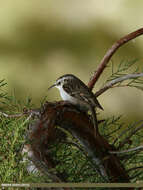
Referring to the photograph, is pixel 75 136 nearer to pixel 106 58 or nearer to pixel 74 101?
pixel 74 101

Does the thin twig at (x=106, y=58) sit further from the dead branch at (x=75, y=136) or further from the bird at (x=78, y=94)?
the dead branch at (x=75, y=136)

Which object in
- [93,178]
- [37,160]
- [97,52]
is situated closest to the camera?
[37,160]

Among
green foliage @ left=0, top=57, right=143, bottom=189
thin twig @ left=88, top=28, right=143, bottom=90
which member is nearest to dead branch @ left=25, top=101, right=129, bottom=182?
green foliage @ left=0, top=57, right=143, bottom=189

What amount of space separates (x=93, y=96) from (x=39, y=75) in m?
1.34

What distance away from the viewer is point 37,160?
41cm

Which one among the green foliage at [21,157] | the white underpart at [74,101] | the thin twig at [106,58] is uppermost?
the thin twig at [106,58]

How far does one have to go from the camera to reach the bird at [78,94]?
51 cm

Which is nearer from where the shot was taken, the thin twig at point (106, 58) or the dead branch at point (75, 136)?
the dead branch at point (75, 136)

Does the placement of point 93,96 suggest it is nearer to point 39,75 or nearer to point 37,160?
point 37,160

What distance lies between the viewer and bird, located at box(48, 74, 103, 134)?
0.51 metres

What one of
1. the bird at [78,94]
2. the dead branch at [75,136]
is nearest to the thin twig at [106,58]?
the bird at [78,94]

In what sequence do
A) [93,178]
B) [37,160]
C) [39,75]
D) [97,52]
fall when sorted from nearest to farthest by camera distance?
[37,160], [93,178], [39,75], [97,52]

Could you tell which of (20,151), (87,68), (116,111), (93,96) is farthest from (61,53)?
(20,151)

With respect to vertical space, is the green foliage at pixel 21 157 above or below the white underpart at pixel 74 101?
below
